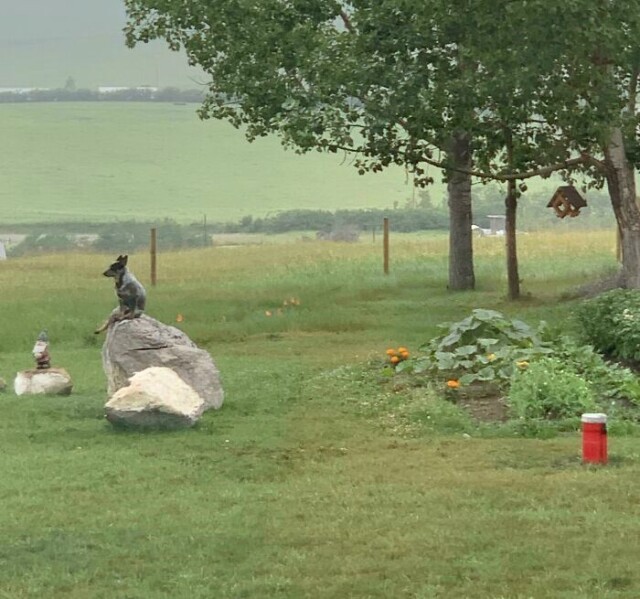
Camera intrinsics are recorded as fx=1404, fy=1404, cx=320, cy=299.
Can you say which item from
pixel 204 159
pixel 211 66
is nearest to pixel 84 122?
pixel 204 159

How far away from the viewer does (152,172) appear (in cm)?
13912

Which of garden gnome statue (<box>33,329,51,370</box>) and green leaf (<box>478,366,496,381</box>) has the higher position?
garden gnome statue (<box>33,329,51,370</box>)

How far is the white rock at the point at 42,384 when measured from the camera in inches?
619

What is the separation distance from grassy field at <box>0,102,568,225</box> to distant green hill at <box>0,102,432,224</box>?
97mm

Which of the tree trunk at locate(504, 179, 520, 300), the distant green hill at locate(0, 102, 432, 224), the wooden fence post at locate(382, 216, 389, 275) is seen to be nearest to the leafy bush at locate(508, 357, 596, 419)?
the tree trunk at locate(504, 179, 520, 300)

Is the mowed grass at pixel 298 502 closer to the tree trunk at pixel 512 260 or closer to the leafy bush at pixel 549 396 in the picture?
the leafy bush at pixel 549 396

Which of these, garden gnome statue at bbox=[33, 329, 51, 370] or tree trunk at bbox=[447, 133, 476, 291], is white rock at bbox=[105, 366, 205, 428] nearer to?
garden gnome statue at bbox=[33, 329, 51, 370]

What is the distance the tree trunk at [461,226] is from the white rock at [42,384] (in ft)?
54.9

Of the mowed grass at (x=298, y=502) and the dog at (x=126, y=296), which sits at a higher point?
the dog at (x=126, y=296)

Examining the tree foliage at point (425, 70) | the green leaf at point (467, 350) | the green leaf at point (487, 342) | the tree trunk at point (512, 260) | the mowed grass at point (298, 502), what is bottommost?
the mowed grass at point (298, 502)

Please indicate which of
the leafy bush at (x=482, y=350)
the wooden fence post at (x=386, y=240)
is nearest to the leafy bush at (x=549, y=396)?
the leafy bush at (x=482, y=350)

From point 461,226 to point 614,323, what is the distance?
15100 mm

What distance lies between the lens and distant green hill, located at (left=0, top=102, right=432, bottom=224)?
122 metres

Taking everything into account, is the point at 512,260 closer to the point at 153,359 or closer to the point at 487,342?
the point at 487,342
